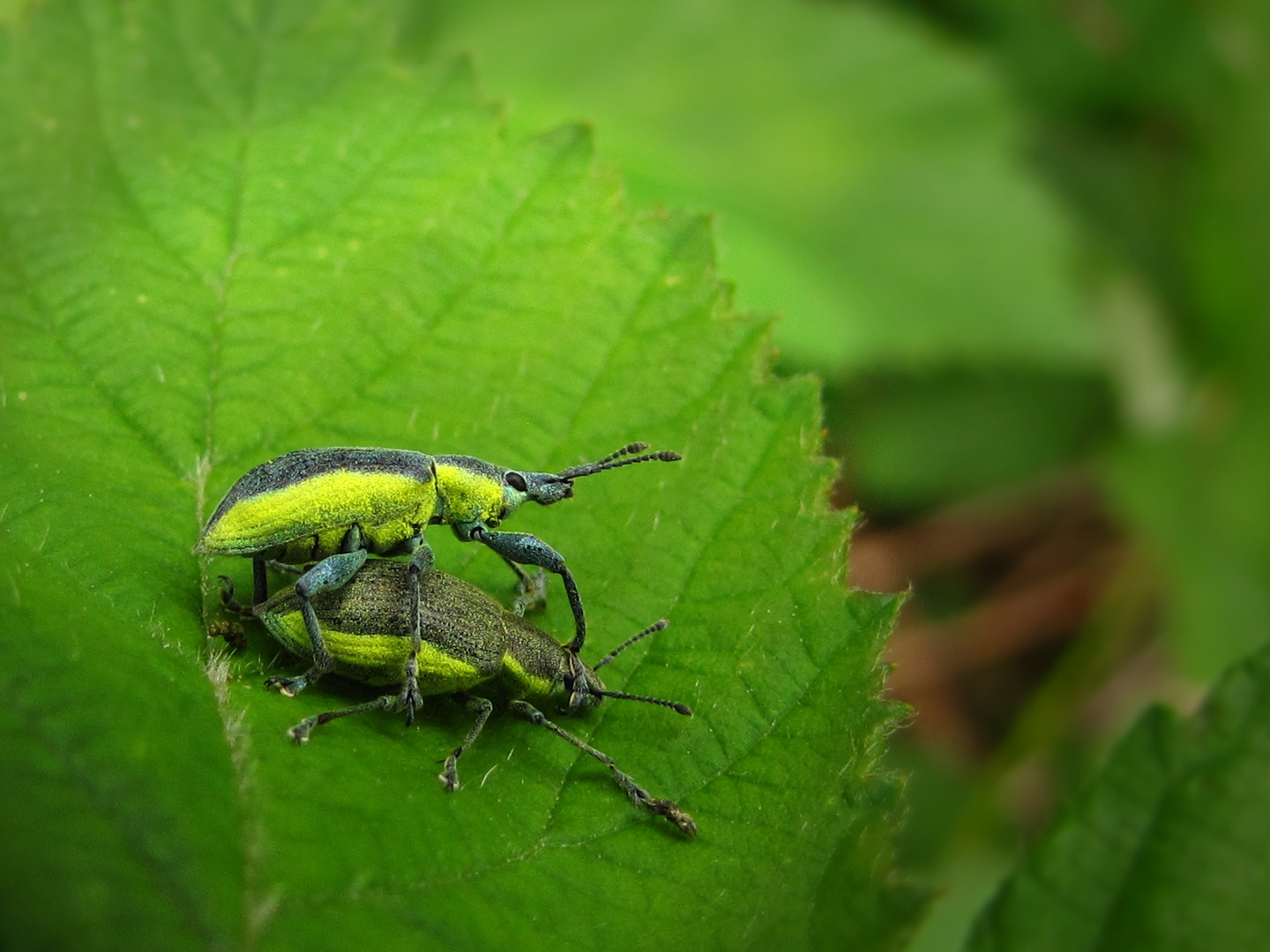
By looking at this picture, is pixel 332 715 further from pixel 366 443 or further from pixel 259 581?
pixel 366 443

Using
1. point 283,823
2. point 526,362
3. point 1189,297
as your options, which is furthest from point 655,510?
point 1189,297

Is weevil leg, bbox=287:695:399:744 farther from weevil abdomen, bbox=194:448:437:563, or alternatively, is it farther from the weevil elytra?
weevil abdomen, bbox=194:448:437:563

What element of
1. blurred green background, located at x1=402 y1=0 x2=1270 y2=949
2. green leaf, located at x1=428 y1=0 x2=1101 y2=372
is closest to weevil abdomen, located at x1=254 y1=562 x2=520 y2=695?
blurred green background, located at x1=402 y1=0 x2=1270 y2=949

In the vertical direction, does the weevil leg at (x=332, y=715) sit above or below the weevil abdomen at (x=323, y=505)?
below

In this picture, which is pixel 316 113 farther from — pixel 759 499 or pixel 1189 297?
pixel 1189 297

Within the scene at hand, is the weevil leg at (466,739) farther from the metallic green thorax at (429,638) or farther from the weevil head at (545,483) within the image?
the weevil head at (545,483)

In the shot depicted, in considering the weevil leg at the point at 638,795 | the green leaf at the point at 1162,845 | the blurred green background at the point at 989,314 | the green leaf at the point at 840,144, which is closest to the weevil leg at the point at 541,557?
the weevil leg at the point at 638,795

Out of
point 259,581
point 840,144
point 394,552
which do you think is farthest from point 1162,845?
point 840,144
